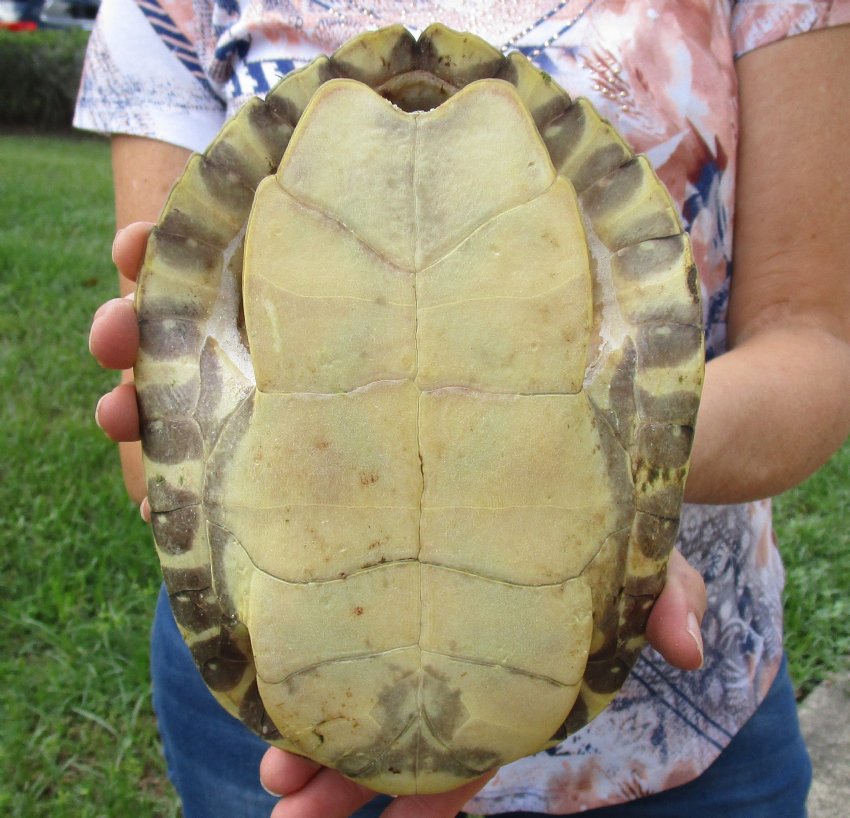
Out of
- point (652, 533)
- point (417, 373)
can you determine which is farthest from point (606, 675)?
point (417, 373)

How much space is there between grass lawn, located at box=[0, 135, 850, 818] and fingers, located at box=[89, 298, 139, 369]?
3.96 feet

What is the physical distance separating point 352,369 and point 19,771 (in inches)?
55.5

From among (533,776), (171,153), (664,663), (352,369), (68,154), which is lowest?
(68,154)

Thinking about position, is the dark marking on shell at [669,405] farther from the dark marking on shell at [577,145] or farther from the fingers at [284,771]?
the fingers at [284,771]

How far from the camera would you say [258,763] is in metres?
1.29

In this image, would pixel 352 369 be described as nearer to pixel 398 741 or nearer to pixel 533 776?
pixel 398 741

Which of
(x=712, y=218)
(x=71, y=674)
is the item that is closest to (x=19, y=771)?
(x=71, y=674)

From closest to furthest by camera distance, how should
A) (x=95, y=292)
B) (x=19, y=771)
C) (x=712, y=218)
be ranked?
(x=712, y=218)
(x=19, y=771)
(x=95, y=292)

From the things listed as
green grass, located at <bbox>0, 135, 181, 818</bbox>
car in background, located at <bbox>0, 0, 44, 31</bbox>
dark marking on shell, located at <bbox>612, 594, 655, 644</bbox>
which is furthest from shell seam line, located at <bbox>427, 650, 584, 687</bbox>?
car in background, located at <bbox>0, 0, 44, 31</bbox>

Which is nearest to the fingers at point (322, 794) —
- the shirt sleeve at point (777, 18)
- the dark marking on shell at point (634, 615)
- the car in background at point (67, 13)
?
the dark marking on shell at point (634, 615)

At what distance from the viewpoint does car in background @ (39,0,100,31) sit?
12488 mm

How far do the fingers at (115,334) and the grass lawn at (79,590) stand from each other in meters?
1.21

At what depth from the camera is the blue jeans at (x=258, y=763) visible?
4.09ft

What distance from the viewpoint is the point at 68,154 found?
7.46 metres
